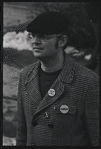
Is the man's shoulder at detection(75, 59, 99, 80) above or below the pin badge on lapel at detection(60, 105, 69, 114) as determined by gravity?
above

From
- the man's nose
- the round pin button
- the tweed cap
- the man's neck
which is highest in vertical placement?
the tweed cap

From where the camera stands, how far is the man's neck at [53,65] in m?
3.16

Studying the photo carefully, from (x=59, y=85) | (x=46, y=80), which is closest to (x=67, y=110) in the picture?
(x=59, y=85)

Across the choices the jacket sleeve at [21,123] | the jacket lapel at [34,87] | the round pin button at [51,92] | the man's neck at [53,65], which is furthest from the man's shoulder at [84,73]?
the jacket sleeve at [21,123]

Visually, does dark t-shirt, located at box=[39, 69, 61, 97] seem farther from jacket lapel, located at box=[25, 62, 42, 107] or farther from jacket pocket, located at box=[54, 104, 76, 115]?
jacket pocket, located at box=[54, 104, 76, 115]

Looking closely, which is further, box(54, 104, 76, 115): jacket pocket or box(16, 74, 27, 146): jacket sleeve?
box(16, 74, 27, 146): jacket sleeve

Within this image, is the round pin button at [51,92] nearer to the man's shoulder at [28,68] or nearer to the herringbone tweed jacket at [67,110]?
the herringbone tweed jacket at [67,110]

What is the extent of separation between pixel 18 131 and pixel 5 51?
3.64ft

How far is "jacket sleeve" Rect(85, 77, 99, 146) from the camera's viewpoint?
3.07 meters

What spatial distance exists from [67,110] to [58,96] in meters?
0.20

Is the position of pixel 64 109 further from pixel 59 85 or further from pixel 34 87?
pixel 34 87

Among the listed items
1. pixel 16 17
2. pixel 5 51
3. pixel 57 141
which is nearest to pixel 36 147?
pixel 57 141

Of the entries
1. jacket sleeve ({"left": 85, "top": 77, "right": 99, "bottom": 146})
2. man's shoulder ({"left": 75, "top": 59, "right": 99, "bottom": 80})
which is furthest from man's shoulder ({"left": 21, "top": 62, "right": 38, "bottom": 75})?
jacket sleeve ({"left": 85, "top": 77, "right": 99, "bottom": 146})

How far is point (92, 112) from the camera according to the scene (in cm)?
310
